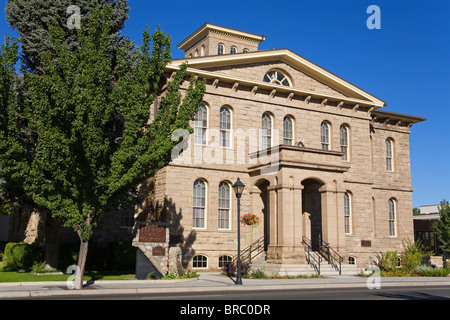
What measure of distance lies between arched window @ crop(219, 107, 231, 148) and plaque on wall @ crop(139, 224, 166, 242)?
743 cm

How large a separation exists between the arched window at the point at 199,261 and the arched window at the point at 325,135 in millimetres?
10568

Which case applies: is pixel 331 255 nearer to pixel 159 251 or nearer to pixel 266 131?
A: pixel 266 131

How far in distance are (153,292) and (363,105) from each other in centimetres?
2054

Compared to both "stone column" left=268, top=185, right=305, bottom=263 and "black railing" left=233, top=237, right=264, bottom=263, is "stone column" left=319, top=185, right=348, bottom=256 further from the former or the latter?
"black railing" left=233, top=237, right=264, bottom=263

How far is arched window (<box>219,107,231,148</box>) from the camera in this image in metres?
26.2

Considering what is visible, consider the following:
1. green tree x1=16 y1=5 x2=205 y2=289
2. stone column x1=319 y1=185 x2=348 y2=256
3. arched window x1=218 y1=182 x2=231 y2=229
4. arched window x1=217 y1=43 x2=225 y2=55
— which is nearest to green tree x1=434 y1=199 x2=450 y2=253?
stone column x1=319 y1=185 x2=348 y2=256

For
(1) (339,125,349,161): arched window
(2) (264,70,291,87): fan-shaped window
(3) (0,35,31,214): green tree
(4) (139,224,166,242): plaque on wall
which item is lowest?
(4) (139,224,166,242): plaque on wall

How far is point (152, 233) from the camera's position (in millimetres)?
20188

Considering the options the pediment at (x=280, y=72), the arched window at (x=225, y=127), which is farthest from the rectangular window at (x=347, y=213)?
the arched window at (x=225, y=127)

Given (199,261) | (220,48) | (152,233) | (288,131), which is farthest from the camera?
(220,48)

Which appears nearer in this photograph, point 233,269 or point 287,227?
point 233,269

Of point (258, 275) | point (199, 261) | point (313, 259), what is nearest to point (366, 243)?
point (313, 259)

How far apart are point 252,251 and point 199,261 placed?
2.85 m

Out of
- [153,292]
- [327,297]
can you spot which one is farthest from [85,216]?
[327,297]
